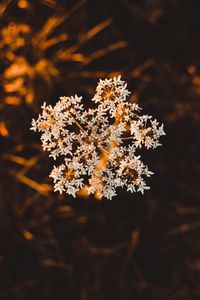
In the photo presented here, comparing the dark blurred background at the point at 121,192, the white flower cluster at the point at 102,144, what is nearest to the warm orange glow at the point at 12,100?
the dark blurred background at the point at 121,192

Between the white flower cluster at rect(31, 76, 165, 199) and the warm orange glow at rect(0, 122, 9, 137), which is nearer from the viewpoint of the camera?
the white flower cluster at rect(31, 76, 165, 199)

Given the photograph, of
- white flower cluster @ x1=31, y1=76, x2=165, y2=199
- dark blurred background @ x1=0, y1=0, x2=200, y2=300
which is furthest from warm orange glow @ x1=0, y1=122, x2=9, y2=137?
white flower cluster @ x1=31, y1=76, x2=165, y2=199

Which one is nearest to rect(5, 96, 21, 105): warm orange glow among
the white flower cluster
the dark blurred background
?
the dark blurred background

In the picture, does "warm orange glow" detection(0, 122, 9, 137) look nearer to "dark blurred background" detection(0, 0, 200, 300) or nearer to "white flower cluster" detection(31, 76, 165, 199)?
"dark blurred background" detection(0, 0, 200, 300)

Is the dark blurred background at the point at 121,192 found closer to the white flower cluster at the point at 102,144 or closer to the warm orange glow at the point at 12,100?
the warm orange glow at the point at 12,100

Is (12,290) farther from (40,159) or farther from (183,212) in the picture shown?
(183,212)

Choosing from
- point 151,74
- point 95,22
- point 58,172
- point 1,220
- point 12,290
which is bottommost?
point 58,172

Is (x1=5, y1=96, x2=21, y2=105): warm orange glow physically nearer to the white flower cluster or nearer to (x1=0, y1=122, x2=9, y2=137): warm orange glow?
(x1=0, y1=122, x2=9, y2=137): warm orange glow

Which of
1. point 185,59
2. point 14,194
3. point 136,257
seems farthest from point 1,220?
point 185,59

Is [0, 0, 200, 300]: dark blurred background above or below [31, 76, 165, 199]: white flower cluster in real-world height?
above
